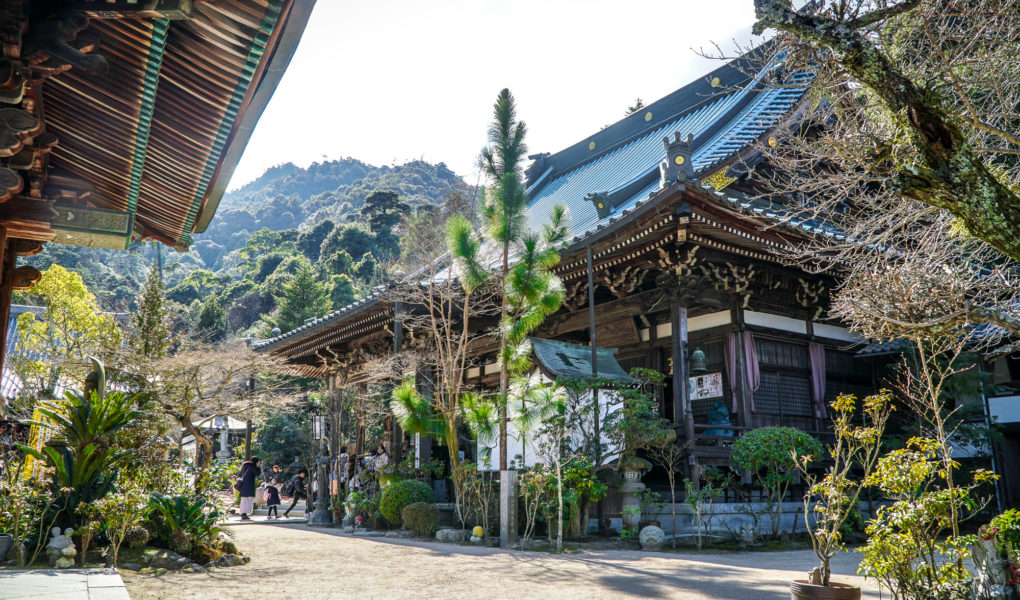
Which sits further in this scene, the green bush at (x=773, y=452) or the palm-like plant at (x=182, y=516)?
the green bush at (x=773, y=452)

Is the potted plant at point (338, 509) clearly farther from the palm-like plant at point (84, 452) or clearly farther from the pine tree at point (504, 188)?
the palm-like plant at point (84, 452)

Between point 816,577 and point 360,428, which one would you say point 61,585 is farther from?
point 360,428

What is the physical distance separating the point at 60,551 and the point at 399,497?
643 cm

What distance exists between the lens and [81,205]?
5.04 m

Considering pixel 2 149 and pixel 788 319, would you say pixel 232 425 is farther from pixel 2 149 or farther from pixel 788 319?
pixel 2 149

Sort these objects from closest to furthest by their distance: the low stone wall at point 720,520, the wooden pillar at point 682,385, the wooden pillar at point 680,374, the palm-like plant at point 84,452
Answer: the palm-like plant at point 84,452, the low stone wall at point 720,520, the wooden pillar at point 682,385, the wooden pillar at point 680,374

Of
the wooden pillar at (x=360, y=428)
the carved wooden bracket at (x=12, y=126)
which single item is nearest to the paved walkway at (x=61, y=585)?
the carved wooden bracket at (x=12, y=126)

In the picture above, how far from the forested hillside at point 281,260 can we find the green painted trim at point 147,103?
8.70m

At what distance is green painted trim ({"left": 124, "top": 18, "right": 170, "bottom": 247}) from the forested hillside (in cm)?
870

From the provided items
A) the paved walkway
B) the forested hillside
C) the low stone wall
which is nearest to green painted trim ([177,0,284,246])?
the paved walkway

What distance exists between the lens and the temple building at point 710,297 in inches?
396

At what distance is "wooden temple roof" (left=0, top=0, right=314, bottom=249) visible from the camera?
128 inches

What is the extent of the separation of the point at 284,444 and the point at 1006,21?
1159 inches

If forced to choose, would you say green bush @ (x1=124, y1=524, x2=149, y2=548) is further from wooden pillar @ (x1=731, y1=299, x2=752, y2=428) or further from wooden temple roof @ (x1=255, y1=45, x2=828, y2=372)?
wooden pillar @ (x1=731, y1=299, x2=752, y2=428)
